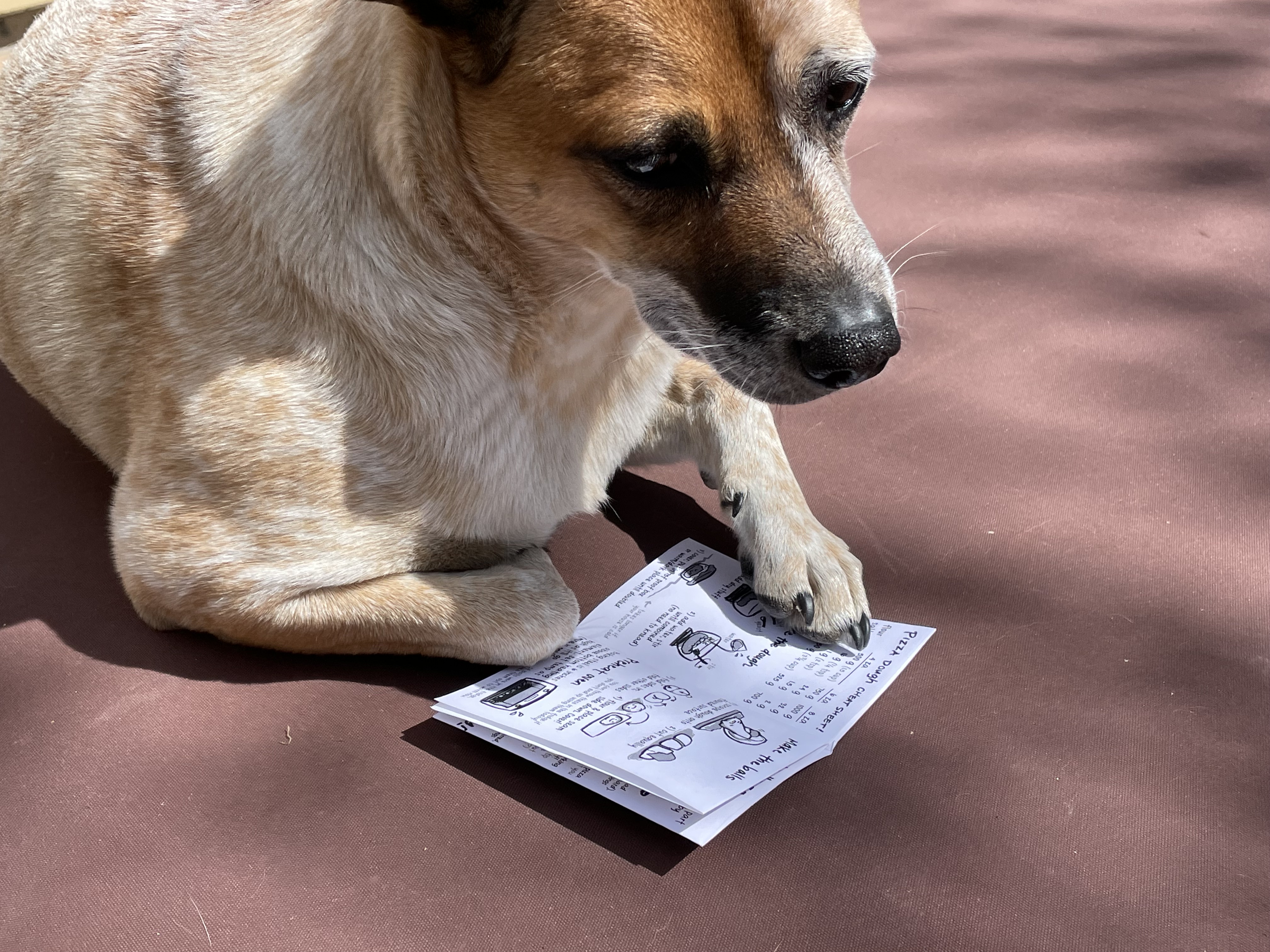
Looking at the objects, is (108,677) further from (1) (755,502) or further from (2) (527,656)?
(1) (755,502)

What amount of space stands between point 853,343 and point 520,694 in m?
0.71

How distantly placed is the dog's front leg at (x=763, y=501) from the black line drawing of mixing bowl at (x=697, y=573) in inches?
2.9

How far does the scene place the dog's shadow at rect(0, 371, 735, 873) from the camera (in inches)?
59.9

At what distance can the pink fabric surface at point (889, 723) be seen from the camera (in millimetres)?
1390

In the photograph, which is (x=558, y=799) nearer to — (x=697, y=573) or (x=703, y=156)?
(x=697, y=573)

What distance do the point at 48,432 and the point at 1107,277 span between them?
2389 millimetres

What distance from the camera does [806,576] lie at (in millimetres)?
1835

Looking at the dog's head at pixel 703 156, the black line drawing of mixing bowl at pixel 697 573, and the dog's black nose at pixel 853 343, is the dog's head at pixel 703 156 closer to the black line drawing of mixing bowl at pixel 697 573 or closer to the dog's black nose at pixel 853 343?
the dog's black nose at pixel 853 343

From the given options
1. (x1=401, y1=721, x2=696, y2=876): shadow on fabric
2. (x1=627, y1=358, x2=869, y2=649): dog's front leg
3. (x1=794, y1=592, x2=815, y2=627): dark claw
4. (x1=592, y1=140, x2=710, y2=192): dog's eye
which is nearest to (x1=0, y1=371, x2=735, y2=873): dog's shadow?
(x1=401, y1=721, x2=696, y2=876): shadow on fabric

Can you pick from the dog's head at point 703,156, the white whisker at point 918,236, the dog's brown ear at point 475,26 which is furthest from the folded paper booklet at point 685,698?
the white whisker at point 918,236

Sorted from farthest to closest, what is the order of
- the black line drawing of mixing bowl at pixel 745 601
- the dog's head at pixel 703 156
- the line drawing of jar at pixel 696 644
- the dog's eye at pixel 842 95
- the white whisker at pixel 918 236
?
1. the white whisker at pixel 918 236
2. the black line drawing of mixing bowl at pixel 745 601
3. the line drawing of jar at pixel 696 644
4. the dog's eye at pixel 842 95
5. the dog's head at pixel 703 156

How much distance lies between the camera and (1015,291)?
2.62 m

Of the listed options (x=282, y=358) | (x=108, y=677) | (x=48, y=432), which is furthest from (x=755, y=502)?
(x=48, y=432)

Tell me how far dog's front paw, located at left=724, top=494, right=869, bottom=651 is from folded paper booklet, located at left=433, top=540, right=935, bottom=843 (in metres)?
0.03
